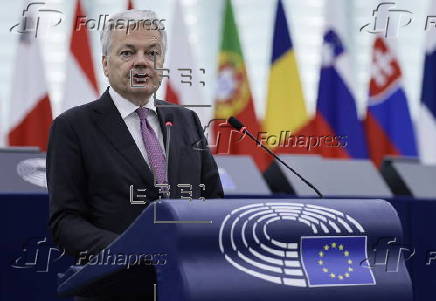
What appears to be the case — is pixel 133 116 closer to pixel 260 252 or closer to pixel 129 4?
pixel 260 252

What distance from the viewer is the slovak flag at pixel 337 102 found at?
683cm

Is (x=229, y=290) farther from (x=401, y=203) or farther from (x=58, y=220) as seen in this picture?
(x=401, y=203)

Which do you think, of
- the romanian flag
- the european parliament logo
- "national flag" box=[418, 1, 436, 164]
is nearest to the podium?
the european parliament logo

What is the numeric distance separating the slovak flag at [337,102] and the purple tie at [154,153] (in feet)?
16.3

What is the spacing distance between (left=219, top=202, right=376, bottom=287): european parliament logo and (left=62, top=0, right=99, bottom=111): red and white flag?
15.2ft

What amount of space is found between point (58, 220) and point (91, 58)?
4.52 metres

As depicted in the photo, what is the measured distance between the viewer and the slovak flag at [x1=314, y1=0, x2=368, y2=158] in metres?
6.83

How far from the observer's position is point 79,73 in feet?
20.2

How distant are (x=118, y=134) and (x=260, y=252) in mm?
483

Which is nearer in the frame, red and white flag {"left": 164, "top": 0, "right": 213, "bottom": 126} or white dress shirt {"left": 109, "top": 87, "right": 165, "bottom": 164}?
white dress shirt {"left": 109, "top": 87, "right": 165, "bottom": 164}

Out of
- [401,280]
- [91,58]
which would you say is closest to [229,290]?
[401,280]

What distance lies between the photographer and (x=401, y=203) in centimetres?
479

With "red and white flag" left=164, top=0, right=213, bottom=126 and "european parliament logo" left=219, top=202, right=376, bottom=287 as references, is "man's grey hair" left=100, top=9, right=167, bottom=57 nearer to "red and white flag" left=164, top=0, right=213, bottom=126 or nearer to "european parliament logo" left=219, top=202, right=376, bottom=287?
"european parliament logo" left=219, top=202, right=376, bottom=287

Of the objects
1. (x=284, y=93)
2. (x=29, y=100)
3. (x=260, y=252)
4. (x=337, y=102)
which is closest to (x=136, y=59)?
(x=260, y=252)
